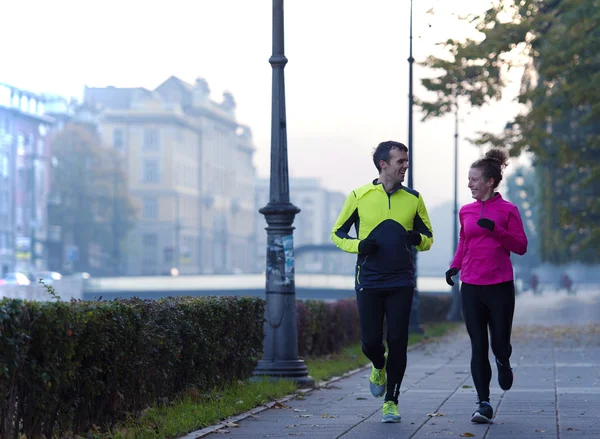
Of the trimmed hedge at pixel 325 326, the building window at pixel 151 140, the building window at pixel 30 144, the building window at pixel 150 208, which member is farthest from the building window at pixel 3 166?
the trimmed hedge at pixel 325 326

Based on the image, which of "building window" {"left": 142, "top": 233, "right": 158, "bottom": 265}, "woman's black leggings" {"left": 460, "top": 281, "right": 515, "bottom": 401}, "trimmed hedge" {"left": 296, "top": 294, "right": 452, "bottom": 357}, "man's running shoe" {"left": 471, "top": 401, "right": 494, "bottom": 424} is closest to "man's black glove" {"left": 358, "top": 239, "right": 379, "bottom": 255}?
"woman's black leggings" {"left": 460, "top": 281, "right": 515, "bottom": 401}

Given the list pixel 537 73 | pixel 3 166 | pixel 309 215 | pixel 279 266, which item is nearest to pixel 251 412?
pixel 279 266

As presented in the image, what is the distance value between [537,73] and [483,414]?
18002 mm

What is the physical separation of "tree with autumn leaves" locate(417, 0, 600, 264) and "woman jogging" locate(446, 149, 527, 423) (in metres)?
15.5

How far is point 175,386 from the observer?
910 cm

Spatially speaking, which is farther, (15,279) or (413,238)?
(15,279)

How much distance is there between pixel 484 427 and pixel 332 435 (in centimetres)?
103

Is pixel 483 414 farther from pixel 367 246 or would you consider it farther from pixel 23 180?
pixel 23 180

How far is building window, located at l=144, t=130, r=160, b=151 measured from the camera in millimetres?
129000

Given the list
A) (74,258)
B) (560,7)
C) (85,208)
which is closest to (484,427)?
(560,7)

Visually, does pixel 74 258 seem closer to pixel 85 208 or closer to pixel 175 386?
pixel 85 208

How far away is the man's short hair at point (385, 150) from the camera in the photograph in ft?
26.2

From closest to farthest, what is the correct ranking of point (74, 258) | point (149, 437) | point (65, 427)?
point (65, 427), point (149, 437), point (74, 258)

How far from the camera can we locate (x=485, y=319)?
26.9ft
